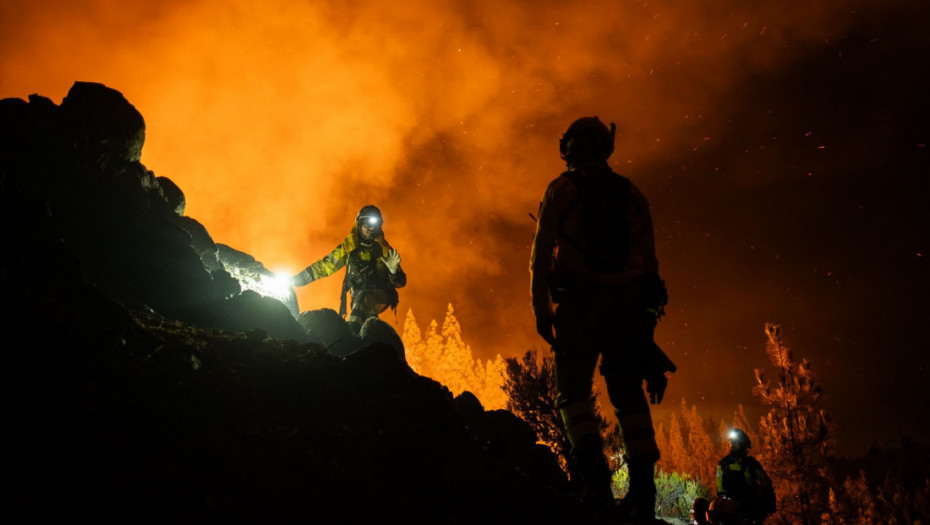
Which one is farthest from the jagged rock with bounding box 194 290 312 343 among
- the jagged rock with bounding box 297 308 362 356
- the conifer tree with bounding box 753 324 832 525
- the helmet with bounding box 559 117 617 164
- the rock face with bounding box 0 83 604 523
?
the conifer tree with bounding box 753 324 832 525

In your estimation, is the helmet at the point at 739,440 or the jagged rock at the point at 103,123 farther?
the helmet at the point at 739,440

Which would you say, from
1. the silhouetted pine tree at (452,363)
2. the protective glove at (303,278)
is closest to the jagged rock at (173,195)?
the protective glove at (303,278)

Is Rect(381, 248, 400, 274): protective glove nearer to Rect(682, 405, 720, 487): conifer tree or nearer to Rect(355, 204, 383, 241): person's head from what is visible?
Rect(355, 204, 383, 241): person's head

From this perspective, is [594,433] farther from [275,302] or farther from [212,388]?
[275,302]

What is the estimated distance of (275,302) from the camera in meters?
9.45

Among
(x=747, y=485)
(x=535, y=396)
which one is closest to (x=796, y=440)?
(x=535, y=396)

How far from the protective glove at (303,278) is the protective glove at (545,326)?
331 inches

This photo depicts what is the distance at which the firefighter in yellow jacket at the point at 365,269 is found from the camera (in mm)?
11172

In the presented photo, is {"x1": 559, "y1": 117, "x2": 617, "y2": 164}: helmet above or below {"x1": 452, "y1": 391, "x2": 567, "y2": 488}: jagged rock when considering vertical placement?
above

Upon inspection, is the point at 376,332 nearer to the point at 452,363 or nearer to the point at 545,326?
the point at 545,326

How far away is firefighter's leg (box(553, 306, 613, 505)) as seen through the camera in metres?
4.00

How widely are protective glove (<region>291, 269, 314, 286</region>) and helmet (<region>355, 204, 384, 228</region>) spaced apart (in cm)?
190

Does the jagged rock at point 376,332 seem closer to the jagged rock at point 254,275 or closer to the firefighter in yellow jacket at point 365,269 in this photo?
the firefighter in yellow jacket at point 365,269

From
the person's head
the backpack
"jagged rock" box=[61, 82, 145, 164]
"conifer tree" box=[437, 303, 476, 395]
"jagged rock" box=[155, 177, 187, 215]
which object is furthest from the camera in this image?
"conifer tree" box=[437, 303, 476, 395]
